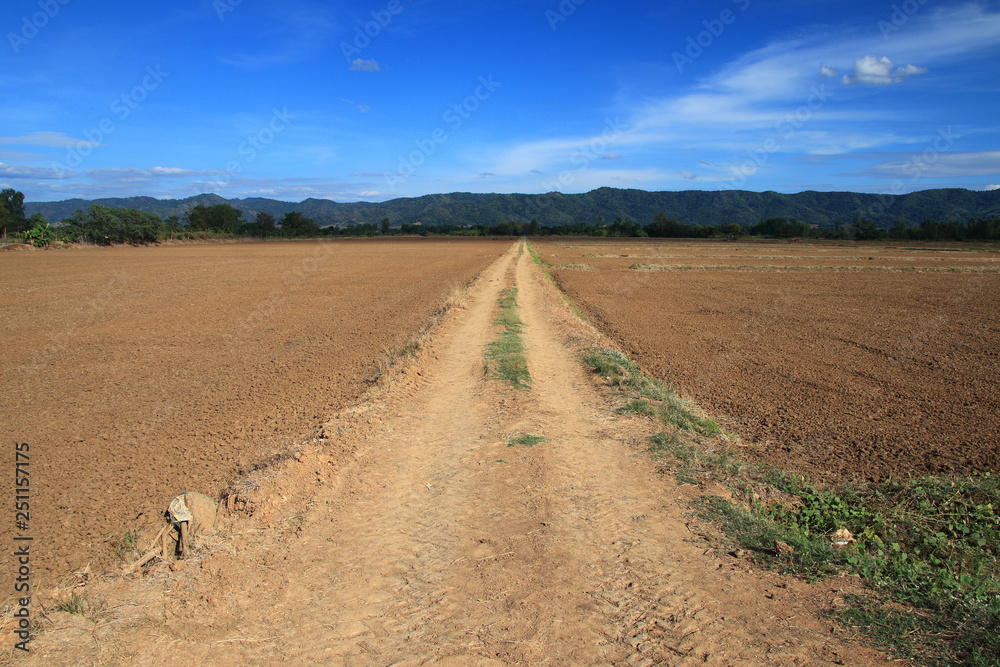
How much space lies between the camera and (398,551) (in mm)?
4066

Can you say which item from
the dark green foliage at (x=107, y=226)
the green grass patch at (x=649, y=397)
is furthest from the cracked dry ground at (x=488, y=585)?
the dark green foliage at (x=107, y=226)

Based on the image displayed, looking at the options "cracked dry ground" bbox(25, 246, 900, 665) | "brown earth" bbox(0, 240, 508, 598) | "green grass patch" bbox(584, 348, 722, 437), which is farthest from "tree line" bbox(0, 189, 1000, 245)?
"cracked dry ground" bbox(25, 246, 900, 665)

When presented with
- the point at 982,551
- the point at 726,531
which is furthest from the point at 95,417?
the point at 982,551

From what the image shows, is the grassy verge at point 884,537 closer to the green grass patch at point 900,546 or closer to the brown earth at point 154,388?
the green grass patch at point 900,546

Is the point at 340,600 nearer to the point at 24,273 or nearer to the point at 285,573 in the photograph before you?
the point at 285,573

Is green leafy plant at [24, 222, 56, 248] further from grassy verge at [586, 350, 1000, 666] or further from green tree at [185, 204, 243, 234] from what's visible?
grassy verge at [586, 350, 1000, 666]

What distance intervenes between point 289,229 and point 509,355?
133 metres

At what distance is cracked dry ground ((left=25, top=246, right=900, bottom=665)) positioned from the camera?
3.03 m

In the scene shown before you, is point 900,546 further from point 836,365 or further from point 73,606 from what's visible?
point 836,365

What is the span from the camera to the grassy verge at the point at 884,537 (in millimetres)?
3025

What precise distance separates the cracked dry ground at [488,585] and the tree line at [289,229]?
8128 centimetres

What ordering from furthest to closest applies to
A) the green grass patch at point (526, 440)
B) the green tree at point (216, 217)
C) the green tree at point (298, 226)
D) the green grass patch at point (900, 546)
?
the green tree at point (298, 226)
the green tree at point (216, 217)
the green grass patch at point (526, 440)
the green grass patch at point (900, 546)

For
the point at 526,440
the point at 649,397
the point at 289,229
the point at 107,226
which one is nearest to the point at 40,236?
the point at 107,226

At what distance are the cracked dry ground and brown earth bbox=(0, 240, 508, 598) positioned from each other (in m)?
1.75
